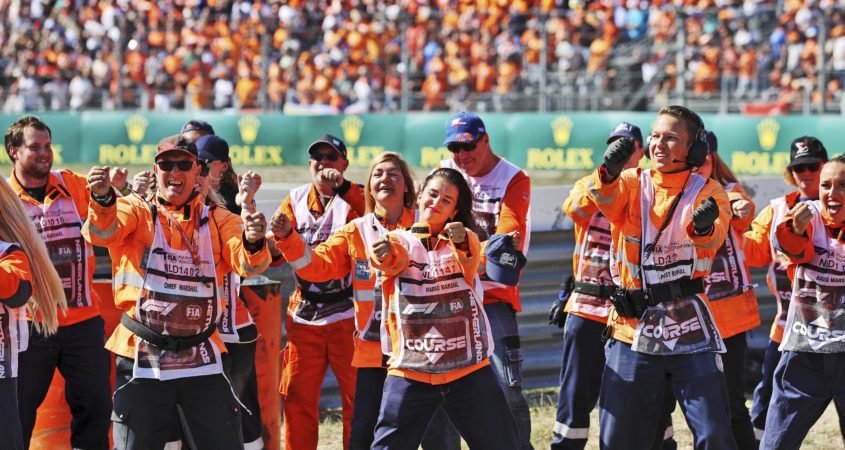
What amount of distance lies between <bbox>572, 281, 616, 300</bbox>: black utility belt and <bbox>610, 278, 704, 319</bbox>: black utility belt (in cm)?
87

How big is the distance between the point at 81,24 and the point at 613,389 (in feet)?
75.4

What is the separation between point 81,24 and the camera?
26375 millimetres

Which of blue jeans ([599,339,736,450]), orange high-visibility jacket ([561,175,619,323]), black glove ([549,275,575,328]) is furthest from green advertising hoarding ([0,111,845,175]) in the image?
blue jeans ([599,339,736,450])

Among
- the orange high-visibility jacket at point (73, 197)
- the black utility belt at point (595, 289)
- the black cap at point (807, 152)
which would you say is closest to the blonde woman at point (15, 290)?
the orange high-visibility jacket at point (73, 197)

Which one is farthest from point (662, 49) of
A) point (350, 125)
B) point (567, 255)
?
point (567, 255)

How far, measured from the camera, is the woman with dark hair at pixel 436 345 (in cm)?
505

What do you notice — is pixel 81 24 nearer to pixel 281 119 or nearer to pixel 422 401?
pixel 281 119

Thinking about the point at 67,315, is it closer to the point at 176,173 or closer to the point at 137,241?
the point at 137,241

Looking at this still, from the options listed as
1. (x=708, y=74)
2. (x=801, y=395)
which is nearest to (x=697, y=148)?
(x=801, y=395)

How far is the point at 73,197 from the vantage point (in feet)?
19.9

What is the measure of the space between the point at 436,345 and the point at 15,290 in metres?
1.58

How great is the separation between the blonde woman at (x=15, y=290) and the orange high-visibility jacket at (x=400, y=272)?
1.24 metres

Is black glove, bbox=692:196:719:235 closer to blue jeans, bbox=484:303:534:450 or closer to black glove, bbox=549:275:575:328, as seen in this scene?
blue jeans, bbox=484:303:534:450

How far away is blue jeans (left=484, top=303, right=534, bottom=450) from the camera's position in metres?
5.87
